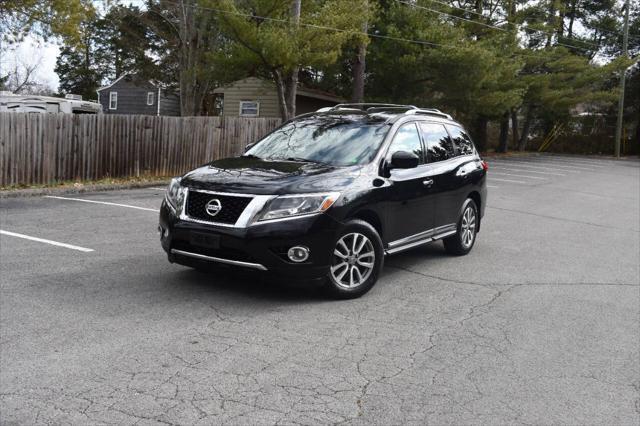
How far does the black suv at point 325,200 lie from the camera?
5.59 metres

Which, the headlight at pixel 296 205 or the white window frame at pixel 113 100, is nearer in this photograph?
the headlight at pixel 296 205

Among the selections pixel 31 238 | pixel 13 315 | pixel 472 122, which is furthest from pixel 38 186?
pixel 472 122

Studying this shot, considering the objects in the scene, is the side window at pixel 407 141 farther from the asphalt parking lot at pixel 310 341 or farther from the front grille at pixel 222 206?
the front grille at pixel 222 206

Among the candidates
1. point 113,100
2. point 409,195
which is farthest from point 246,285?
point 113,100

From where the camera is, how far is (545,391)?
4215mm

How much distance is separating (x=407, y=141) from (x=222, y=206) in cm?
248

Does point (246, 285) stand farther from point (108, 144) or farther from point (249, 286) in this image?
point (108, 144)

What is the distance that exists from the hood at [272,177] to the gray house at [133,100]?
137 feet

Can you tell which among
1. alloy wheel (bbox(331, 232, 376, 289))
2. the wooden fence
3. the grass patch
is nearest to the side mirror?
alloy wheel (bbox(331, 232, 376, 289))

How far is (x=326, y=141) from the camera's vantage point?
6.95 meters

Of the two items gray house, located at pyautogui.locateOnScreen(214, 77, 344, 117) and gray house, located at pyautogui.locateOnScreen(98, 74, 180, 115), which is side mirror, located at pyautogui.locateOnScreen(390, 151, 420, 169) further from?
Answer: gray house, located at pyautogui.locateOnScreen(98, 74, 180, 115)

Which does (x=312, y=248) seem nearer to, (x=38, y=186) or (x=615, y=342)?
(x=615, y=342)

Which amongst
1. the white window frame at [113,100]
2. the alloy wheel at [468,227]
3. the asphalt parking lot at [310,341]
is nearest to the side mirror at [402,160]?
the asphalt parking lot at [310,341]

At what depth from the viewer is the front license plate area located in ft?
18.4
